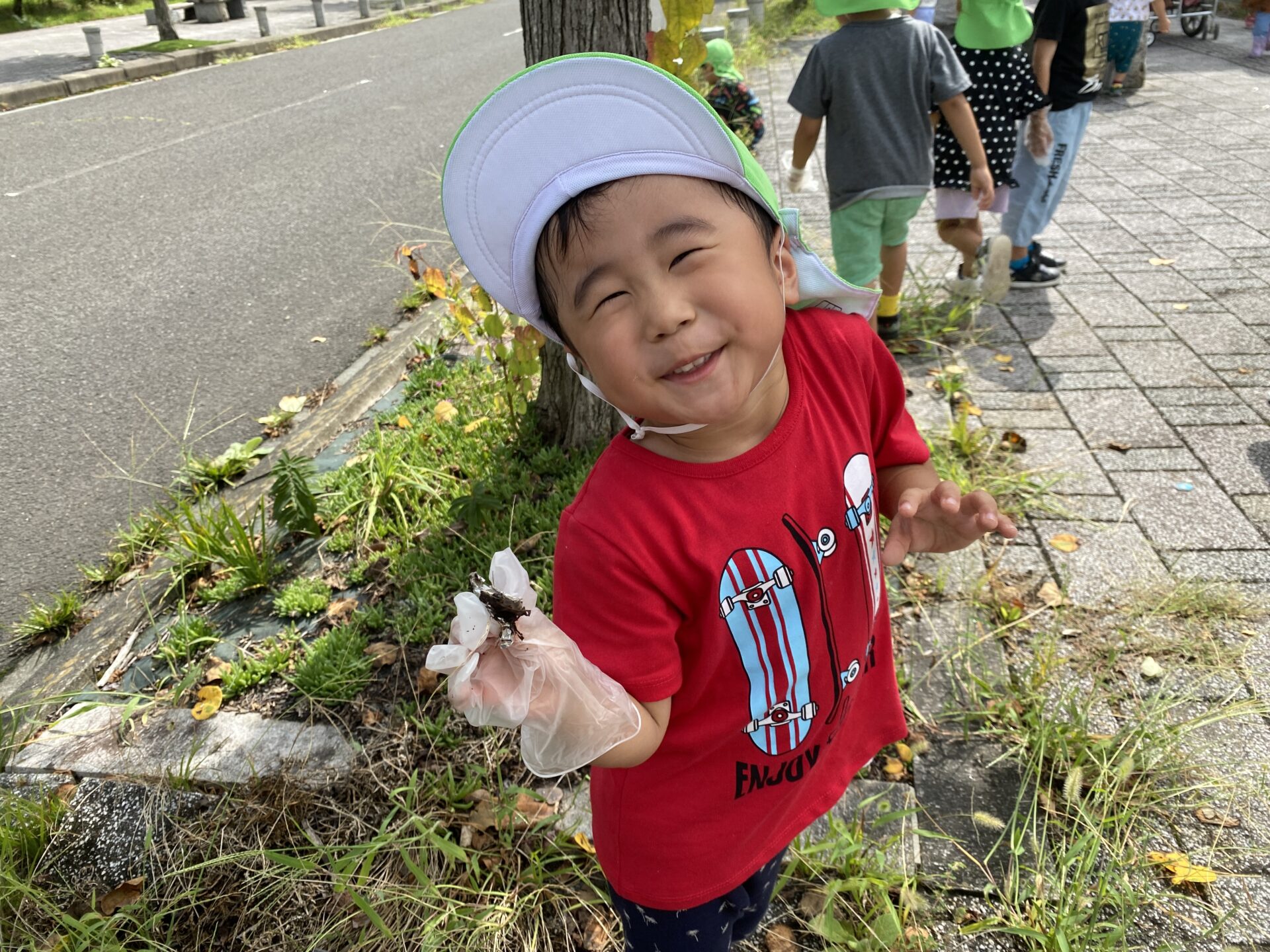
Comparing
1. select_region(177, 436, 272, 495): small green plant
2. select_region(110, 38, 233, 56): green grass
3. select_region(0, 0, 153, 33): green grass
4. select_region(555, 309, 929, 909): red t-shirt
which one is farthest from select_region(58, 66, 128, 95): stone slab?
select_region(555, 309, 929, 909): red t-shirt

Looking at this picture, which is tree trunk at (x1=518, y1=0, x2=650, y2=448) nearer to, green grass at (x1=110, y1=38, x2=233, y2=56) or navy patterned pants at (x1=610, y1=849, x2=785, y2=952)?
navy patterned pants at (x1=610, y1=849, x2=785, y2=952)

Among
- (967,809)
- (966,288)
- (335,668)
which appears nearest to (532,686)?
(967,809)

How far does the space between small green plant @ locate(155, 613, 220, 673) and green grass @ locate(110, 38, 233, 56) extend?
1490cm

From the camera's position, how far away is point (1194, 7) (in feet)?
36.1

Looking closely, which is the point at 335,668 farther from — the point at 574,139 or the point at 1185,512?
the point at 1185,512

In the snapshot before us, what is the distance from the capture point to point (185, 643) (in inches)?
98.2

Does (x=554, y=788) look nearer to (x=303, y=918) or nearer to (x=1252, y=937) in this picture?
(x=303, y=918)

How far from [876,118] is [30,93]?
1193 cm

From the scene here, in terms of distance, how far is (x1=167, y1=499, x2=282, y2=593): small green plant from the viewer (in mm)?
2703

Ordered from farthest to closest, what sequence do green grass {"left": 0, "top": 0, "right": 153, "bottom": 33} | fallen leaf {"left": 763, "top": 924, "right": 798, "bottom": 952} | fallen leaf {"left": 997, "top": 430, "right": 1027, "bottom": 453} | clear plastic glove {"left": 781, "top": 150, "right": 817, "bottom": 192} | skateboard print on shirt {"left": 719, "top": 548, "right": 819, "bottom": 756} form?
1. green grass {"left": 0, "top": 0, "right": 153, "bottom": 33}
2. clear plastic glove {"left": 781, "top": 150, "right": 817, "bottom": 192}
3. fallen leaf {"left": 997, "top": 430, "right": 1027, "bottom": 453}
4. fallen leaf {"left": 763, "top": 924, "right": 798, "bottom": 952}
5. skateboard print on shirt {"left": 719, "top": 548, "right": 819, "bottom": 756}

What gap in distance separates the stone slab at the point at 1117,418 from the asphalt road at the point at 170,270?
328cm

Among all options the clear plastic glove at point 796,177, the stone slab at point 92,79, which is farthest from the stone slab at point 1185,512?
the stone slab at point 92,79

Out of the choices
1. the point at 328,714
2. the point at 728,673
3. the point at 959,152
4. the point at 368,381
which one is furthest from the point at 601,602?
the point at 959,152

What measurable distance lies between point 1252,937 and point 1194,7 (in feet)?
42.8
